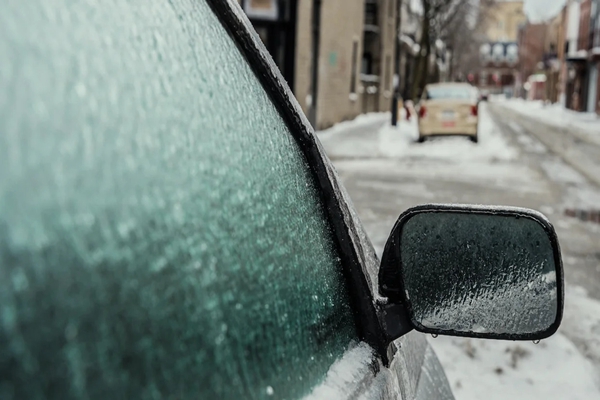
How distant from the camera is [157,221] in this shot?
87cm

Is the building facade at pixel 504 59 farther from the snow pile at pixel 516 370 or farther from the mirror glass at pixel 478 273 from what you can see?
the mirror glass at pixel 478 273

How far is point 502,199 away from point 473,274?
8.52m

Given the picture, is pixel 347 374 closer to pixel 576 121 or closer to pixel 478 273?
pixel 478 273

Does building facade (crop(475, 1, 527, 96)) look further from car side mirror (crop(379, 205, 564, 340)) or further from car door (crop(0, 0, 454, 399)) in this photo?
car door (crop(0, 0, 454, 399))

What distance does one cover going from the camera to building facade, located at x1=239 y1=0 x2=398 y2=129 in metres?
16.9

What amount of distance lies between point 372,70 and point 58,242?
35.1m

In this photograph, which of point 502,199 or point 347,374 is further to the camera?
point 502,199

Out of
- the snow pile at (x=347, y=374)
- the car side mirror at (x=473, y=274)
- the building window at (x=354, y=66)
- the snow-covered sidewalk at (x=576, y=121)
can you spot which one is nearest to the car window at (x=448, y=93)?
the snow-covered sidewalk at (x=576, y=121)

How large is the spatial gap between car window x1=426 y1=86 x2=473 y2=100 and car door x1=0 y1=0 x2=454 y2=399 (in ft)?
61.3

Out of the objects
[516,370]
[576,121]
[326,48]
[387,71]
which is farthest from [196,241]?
[576,121]

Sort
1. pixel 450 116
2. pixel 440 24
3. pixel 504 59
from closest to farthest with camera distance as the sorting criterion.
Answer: pixel 450 116, pixel 440 24, pixel 504 59

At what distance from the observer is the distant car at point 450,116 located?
18812 millimetres

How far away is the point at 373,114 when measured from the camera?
34875 mm

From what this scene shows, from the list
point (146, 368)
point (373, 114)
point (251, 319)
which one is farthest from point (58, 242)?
point (373, 114)
